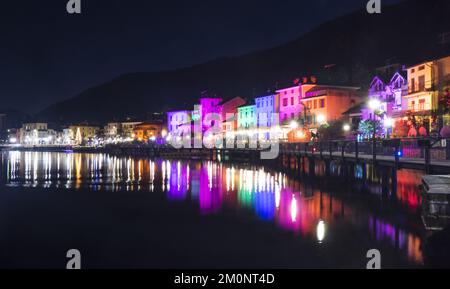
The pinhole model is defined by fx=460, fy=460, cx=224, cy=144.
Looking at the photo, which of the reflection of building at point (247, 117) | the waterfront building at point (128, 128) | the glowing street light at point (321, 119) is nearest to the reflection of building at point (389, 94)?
the glowing street light at point (321, 119)

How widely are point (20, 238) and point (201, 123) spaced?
94.1m

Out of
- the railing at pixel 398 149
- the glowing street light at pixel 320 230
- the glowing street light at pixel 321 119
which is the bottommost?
the glowing street light at pixel 320 230

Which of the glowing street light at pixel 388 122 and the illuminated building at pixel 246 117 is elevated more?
the illuminated building at pixel 246 117

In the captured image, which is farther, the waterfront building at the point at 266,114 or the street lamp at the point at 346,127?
the waterfront building at the point at 266,114

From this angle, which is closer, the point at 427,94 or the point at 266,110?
the point at 427,94

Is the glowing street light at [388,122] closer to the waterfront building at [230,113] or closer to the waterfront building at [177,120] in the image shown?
the waterfront building at [230,113]

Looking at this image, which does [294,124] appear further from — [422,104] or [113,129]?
[113,129]

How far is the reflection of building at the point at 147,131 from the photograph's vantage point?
145375 mm

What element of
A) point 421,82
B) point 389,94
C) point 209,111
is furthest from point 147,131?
point 421,82

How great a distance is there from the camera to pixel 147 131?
14762cm

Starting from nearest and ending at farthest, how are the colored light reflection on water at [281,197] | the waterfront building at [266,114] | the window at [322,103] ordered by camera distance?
the colored light reflection on water at [281,197] < the window at [322,103] < the waterfront building at [266,114]

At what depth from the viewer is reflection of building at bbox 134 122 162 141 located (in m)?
145

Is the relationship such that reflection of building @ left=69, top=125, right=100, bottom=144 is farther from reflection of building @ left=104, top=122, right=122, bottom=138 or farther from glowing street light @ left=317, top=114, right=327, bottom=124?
glowing street light @ left=317, top=114, right=327, bottom=124

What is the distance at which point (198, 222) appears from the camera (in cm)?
2584
